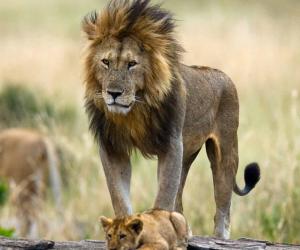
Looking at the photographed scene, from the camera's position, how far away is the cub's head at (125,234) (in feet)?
20.8

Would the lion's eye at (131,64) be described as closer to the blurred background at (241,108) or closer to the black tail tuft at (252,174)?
the blurred background at (241,108)

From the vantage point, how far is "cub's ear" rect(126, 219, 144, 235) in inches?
250

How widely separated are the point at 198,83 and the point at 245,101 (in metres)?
8.46

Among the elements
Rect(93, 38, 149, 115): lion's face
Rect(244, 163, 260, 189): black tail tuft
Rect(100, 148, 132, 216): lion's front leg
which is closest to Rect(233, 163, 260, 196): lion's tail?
Rect(244, 163, 260, 189): black tail tuft

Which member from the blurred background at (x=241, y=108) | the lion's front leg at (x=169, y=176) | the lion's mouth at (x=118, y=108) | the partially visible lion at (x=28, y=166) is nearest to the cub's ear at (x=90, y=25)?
the blurred background at (x=241, y=108)

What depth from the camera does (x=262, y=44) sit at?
63.5 ft

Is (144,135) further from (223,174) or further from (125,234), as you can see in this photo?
(125,234)

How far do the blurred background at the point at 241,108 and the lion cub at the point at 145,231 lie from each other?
1.53 metres

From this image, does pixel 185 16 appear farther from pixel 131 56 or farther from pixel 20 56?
pixel 131 56

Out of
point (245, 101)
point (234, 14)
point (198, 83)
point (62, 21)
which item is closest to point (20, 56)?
point (234, 14)

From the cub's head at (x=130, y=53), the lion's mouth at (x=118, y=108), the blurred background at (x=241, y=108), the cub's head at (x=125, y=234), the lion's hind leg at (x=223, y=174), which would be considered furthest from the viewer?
the blurred background at (x=241, y=108)

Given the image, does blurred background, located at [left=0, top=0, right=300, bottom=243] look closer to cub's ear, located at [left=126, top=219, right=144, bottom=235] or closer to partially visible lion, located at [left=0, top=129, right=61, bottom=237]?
partially visible lion, located at [left=0, top=129, right=61, bottom=237]

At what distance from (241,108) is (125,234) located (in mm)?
9397

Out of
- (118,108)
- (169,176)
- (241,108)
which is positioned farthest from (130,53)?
(241,108)
